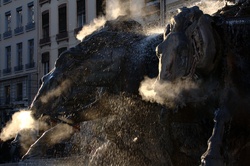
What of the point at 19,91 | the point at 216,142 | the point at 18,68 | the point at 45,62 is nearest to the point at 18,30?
the point at 18,68

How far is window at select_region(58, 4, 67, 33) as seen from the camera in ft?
109

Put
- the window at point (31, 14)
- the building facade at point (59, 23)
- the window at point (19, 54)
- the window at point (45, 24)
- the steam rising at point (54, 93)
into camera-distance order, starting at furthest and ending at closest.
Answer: the window at point (19, 54) → the window at point (31, 14) → the window at point (45, 24) → the building facade at point (59, 23) → the steam rising at point (54, 93)

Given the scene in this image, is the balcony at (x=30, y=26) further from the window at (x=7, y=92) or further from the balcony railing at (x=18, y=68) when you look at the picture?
the window at (x=7, y=92)

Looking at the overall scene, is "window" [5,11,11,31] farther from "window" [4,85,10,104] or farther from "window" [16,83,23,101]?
"window" [16,83,23,101]

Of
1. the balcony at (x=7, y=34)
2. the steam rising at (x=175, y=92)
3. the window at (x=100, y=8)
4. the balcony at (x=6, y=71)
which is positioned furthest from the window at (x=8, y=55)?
the steam rising at (x=175, y=92)

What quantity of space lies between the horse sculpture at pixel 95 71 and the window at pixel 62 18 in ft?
87.9

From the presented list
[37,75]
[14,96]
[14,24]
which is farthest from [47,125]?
[14,24]

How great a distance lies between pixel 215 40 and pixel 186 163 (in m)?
1.31

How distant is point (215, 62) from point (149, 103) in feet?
4.02

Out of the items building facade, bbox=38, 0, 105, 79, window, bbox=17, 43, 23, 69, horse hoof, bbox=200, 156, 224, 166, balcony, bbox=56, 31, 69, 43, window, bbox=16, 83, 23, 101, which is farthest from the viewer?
window, bbox=17, 43, 23, 69

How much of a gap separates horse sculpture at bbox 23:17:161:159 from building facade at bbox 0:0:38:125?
93.7 ft

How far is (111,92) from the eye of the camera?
630 cm

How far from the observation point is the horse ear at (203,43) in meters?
4.79

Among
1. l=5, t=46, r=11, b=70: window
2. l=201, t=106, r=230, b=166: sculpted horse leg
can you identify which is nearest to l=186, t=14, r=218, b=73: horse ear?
l=201, t=106, r=230, b=166: sculpted horse leg
